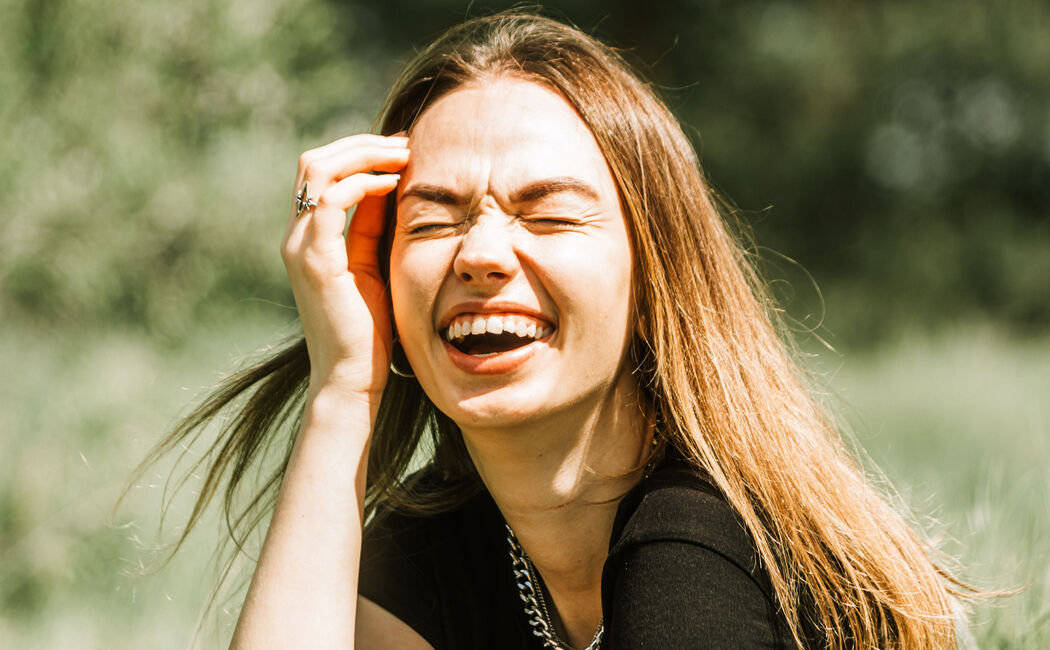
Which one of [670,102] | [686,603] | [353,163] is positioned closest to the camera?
[686,603]

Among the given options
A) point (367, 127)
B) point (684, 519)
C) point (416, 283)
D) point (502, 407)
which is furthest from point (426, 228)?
point (367, 127)

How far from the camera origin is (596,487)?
1.80 meters

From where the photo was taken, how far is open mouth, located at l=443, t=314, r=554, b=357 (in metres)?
1.62

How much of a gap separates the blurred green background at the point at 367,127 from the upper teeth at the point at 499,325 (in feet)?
9.45

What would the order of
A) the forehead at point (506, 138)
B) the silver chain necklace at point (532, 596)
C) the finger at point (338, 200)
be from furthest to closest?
the silver chain necklace at point (532, 596), the finger at point (338, 200), the forehead at point (506, 138)

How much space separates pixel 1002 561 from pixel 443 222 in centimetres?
149

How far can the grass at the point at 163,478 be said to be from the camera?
238 cm

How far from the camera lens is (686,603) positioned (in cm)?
140

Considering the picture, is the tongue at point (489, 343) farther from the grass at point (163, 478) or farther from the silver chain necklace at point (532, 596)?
the grass at point (163, 478)

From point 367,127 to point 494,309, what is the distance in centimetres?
432

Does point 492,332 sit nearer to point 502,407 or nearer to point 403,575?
point 502,407

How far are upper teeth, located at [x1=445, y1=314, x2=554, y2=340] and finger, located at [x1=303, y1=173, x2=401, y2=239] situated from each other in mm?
298

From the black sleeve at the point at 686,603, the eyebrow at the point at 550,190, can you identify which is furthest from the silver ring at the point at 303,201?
the black sleeve at the point at 686,603

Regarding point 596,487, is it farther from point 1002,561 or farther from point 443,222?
point 1002,561
